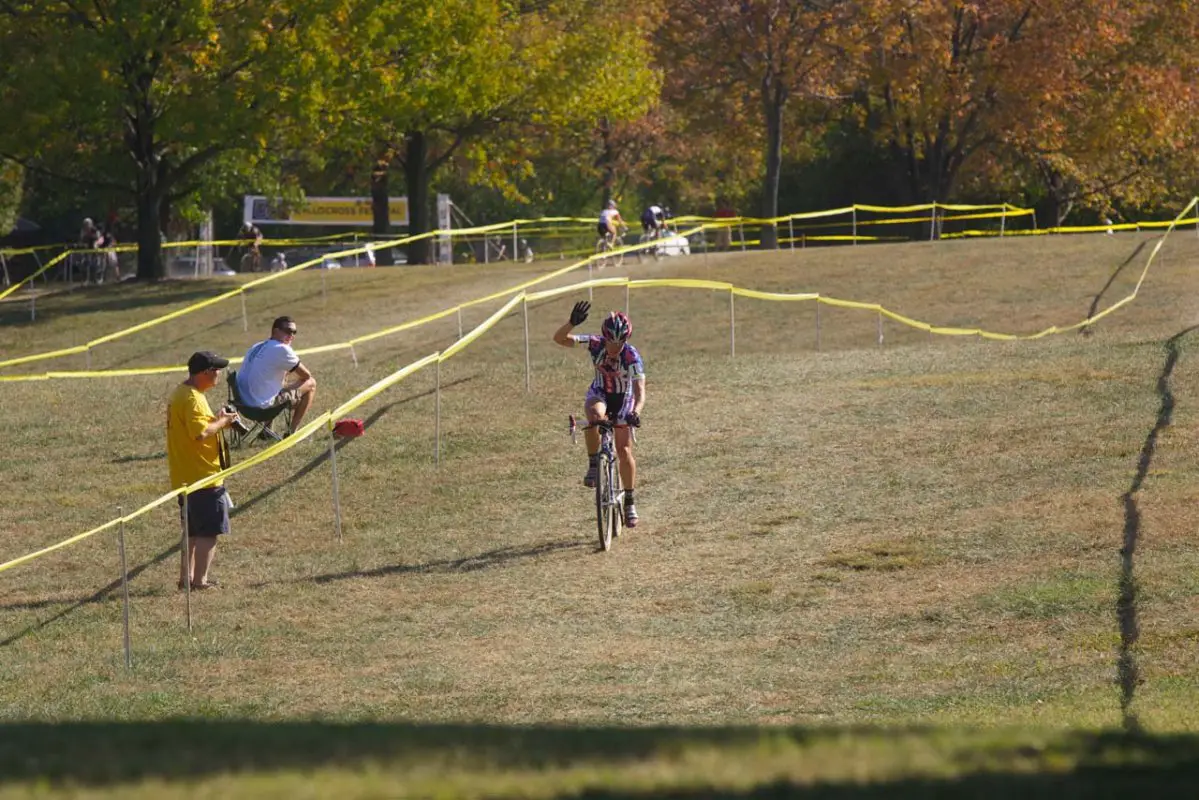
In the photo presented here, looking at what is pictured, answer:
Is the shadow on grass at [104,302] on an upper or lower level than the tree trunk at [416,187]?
lower

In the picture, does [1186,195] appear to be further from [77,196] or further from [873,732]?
[873,732]

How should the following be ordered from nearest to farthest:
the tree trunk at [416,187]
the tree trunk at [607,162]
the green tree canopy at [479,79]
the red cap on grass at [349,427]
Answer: the red cap on grass at [349,427]
the green tree canopy at [479,79]
the tree trunk at [416,187]
the tree trunk at [607,162]

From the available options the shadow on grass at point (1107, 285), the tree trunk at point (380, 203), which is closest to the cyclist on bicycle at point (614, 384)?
the shadow on grass at point (1107, 285)

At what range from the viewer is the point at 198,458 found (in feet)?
46.2

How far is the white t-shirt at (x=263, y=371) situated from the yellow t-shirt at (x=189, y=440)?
4.31m

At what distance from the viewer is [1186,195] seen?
5528cm

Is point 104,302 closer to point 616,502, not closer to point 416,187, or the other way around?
→ point 416,187

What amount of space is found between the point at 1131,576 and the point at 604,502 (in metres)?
4.43

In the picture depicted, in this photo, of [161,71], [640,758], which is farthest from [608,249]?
[640,758]

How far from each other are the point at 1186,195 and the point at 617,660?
158 feet

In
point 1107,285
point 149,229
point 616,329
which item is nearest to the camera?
point 616,329

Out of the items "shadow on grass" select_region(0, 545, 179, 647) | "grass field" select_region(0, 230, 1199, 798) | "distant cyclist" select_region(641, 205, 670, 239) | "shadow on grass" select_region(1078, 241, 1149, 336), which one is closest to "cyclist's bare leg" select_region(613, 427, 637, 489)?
"grass field" select_region(0, 230, 1199, 798)

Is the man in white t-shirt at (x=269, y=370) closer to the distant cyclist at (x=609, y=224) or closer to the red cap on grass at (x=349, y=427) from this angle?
the red cap on grass at (x=349, y=427)

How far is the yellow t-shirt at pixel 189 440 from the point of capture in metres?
14.0
